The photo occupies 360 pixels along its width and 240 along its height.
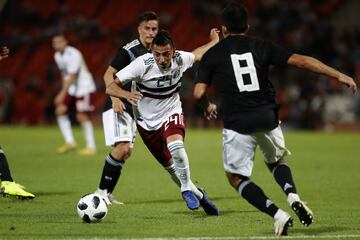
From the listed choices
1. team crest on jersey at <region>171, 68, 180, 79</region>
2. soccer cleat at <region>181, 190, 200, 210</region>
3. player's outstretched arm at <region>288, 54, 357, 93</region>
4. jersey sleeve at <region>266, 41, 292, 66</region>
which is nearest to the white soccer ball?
soccer cleat at <region>181, 190, 200, 210</region>

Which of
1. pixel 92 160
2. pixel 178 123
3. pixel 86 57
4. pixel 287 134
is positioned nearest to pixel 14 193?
pixel 178 123

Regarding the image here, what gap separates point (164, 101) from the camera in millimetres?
9367

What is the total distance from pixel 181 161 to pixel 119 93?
1.07 metres

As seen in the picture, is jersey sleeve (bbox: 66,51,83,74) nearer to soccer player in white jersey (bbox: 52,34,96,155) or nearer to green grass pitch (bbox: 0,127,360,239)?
soccer player in white jersey (bbox: 52,34,96,155)

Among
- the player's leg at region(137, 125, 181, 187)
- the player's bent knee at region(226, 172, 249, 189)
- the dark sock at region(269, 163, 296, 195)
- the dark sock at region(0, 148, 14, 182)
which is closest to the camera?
the player's bent knee at region(226, 172, 249, 189)

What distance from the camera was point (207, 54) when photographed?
7.46 meters

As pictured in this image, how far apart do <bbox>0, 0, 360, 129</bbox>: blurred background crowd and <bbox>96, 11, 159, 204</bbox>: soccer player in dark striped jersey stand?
684 inches

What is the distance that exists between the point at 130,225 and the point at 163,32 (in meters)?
2.17

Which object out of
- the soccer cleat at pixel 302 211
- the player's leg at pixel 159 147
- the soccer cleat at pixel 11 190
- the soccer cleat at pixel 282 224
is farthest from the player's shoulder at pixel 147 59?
the soccer cleat at pixel 282 224

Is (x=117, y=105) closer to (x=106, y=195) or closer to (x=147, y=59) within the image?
(x=147, y=59)

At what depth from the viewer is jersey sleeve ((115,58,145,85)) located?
345 inches

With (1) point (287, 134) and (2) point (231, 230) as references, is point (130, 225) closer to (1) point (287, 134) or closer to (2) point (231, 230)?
(2) point (231, 230)

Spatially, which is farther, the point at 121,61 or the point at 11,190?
the point at 11,190

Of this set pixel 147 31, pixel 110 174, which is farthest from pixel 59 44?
pixel 110 174
